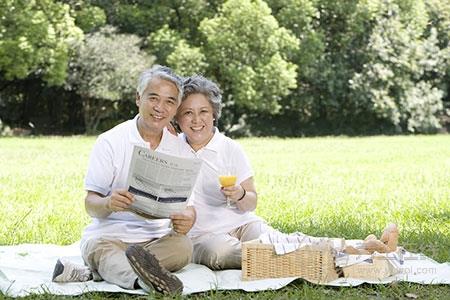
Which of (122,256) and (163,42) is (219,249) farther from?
(163,42)

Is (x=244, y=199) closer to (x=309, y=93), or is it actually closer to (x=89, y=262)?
(x=89, y=262)

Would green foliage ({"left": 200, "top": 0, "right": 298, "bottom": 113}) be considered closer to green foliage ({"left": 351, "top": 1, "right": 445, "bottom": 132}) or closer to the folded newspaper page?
green foliage ({"left": 351, "top": 1, "right": 445, "bottom": 132})

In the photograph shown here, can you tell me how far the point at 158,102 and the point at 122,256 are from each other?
0.86 meters

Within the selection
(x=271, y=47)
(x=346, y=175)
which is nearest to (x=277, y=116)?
(x=271, y=47)

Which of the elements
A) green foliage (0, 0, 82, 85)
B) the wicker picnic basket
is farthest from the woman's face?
green foliage (0, 0, 82, 85)

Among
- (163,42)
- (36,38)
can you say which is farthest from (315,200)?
(163,42)

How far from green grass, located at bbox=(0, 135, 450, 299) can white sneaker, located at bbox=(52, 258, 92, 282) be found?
29 centimetres

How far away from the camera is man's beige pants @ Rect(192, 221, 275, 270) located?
A: 471cm

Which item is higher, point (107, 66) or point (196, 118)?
point (196, 118)

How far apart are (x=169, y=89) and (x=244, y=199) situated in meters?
0.79

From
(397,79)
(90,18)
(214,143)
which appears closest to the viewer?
(214,143)

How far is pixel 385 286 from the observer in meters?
4.35

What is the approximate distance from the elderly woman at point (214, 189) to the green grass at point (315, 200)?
569 millimetres

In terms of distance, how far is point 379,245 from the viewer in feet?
15.5
